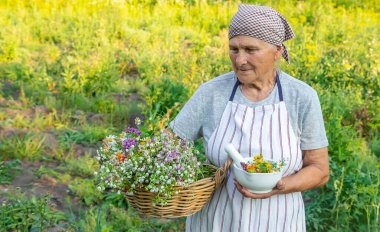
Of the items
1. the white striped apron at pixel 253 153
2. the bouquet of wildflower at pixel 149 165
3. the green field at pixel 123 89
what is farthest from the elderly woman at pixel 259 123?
the green field at pixel 123 89

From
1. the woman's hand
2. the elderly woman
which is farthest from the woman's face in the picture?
the woman's hand

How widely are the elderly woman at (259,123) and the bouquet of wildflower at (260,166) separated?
0.28ft

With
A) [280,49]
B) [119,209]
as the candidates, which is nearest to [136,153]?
[280,49]

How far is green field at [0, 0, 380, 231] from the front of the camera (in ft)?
12.5

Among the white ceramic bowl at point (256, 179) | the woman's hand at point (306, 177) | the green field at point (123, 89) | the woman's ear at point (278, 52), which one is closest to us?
the white ceramic bowl at point (256, 179)

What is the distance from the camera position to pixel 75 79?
582 centimetres

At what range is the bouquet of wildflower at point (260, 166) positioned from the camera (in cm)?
207

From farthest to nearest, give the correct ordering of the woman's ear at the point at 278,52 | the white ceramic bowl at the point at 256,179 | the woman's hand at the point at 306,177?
the woman's ear at the point at 278,52
the woman's hand at the point at 306,177
the white ceramic bowl at the point at 256,179

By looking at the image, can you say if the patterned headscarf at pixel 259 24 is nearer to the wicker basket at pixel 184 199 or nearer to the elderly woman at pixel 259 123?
the elderly woman at pixel 259 123

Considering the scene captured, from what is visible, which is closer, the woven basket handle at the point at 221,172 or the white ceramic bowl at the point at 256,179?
the white ceramic bowl at the point at 256,179

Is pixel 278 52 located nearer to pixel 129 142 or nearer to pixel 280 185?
pixel 280 185

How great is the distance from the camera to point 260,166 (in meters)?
2.08

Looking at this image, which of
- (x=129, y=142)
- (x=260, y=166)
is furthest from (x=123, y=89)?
(x=260, y=166)

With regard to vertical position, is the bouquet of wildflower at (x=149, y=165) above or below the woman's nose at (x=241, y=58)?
below
